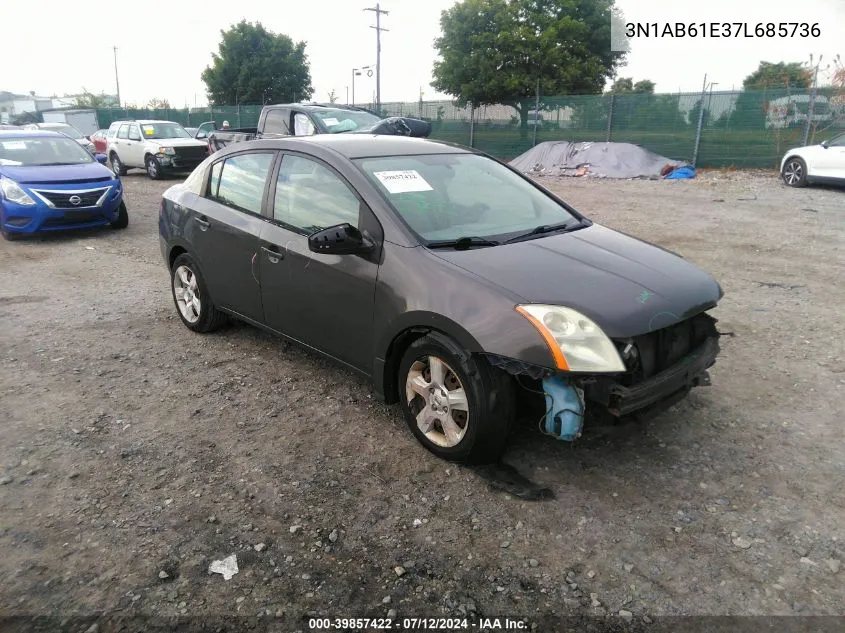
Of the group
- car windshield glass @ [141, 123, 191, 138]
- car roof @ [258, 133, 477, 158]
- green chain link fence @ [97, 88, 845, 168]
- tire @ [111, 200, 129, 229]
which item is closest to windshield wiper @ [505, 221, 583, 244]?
car roof @ [258, 133, 477, 158]

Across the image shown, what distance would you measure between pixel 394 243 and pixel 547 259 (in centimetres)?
84

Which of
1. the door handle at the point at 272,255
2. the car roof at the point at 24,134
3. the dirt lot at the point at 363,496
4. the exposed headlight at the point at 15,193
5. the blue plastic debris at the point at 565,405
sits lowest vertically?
the dirt lot at the point at 363,496

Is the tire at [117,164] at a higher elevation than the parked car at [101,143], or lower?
lower

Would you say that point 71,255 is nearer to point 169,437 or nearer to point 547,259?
point 169,437

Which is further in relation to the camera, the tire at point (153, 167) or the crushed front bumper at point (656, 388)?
the tire at point (153, 167)

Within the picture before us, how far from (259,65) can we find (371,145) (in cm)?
4327

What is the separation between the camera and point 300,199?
13.4ft

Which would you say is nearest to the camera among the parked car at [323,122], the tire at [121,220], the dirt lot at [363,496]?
the dirt lot at [363,496]

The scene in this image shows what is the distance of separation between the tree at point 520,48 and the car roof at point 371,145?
2710 centimetres

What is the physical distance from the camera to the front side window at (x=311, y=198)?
3783 mm

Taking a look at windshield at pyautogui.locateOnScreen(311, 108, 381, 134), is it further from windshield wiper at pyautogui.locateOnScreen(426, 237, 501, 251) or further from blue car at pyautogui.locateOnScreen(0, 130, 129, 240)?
windshield wiper at pyautogui.locateOnScreen(426, 237, 501, 251)

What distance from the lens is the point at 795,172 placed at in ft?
48.5

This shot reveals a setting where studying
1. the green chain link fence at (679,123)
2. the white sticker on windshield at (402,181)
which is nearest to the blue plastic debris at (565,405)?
the white sticker on windshield at (402,181)

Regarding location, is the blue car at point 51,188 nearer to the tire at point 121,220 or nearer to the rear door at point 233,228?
the tire at point 121,220
